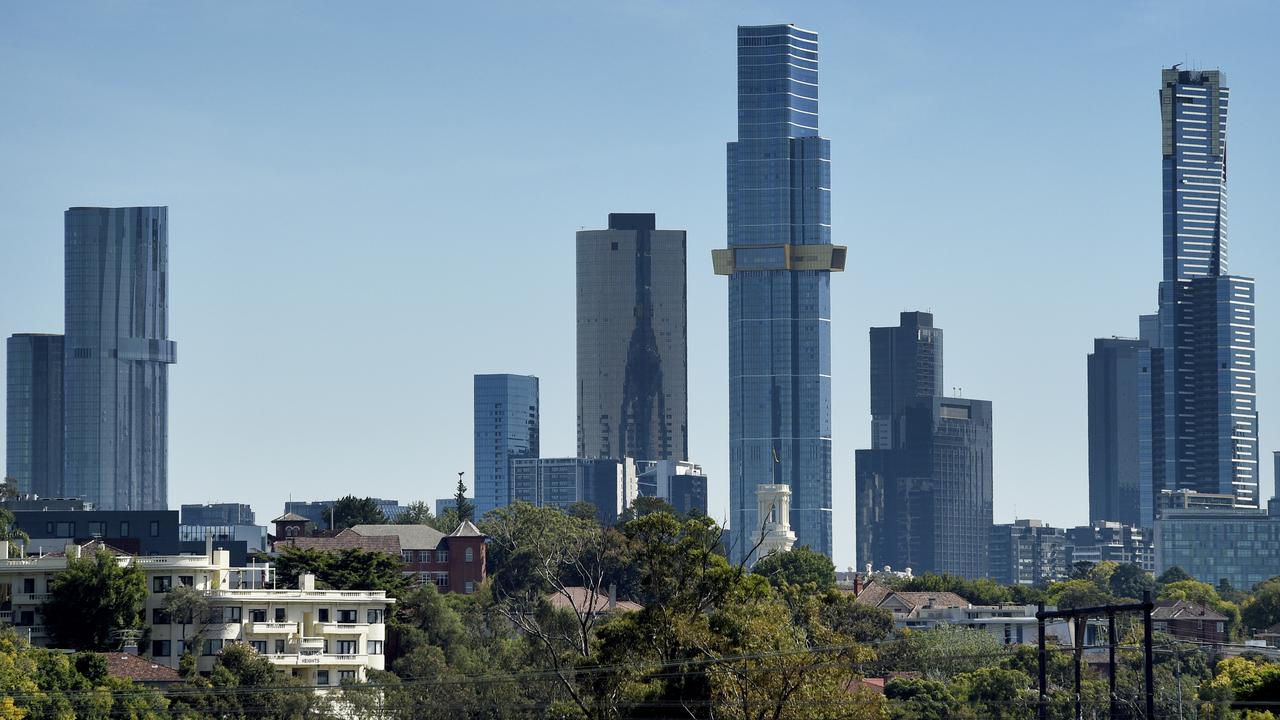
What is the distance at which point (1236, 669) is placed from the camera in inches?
6304

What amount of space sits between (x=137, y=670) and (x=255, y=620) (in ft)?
64.1

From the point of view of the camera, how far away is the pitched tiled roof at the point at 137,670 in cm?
14425

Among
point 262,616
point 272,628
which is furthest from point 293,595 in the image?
point 272,628

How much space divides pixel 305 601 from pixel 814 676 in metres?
77.1

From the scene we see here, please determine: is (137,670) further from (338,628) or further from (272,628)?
(338,628)

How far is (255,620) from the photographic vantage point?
165 metres

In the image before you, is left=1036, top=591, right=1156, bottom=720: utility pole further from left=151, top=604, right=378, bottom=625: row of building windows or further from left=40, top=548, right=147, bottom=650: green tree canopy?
left=40, top=548, right=147, bottom=650: green tree canopy

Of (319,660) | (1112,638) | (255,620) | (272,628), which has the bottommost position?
(319,660)

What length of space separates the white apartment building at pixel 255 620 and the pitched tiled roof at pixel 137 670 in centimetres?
867

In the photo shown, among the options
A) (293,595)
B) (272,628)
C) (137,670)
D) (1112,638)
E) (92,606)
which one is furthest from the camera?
(293,595)

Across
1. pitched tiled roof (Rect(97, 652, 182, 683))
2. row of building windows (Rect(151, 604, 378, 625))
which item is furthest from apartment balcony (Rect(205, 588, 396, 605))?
pitched tiled roof (Rect(97, 652, 182, 683))

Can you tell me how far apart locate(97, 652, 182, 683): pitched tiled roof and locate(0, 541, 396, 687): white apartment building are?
8669 mm

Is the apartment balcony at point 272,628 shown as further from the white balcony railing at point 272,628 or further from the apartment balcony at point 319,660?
the apartment balcony at point 319,660

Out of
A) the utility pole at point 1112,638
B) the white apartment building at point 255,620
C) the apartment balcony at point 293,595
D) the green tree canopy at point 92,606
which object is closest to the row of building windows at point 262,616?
the white apartment building at point 255,620
